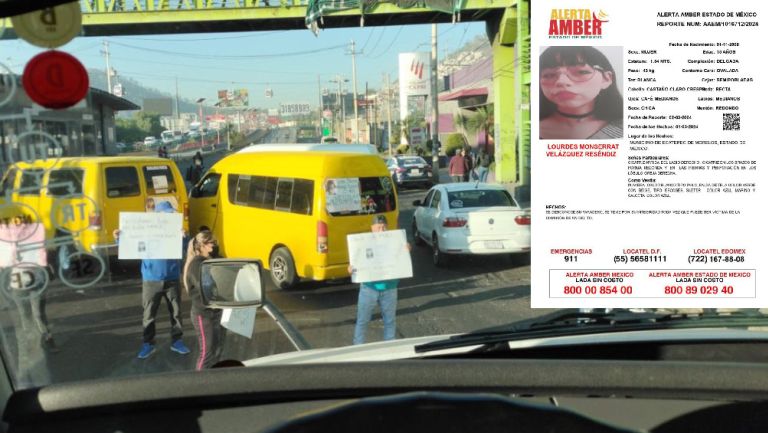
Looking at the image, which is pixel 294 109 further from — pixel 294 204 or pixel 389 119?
pixel 389 119

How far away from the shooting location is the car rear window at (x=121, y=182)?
2376mm

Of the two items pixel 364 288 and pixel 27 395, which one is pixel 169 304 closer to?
pixel 364 288

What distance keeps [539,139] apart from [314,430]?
1713 millimetres

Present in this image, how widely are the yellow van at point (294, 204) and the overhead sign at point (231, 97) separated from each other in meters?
0.67

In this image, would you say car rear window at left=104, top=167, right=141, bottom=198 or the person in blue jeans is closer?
car rear window at left=104, top=167, right=141, bottom=198

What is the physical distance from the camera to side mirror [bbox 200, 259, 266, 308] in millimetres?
2490

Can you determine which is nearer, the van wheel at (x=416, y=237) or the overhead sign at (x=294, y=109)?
the overhead sign at (x=294, y=109)

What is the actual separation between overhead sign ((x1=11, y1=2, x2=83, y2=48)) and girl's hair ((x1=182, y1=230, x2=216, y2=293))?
1.28 meters

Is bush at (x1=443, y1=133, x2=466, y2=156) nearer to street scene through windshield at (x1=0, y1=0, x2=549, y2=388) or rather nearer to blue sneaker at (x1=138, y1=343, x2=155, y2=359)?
street scene through windshield at (x1=0, y1=0, x2=549, y2=388)

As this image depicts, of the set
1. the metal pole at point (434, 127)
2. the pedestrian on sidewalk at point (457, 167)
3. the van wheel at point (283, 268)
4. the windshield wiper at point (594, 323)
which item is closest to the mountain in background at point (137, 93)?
the windshield wiper at point (594, 323)

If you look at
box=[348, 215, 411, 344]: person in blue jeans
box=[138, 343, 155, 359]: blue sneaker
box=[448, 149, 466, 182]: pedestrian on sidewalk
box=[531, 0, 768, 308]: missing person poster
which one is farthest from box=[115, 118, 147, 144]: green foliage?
box=[448, 149, 466, 182]: pedestrian on sidewalk

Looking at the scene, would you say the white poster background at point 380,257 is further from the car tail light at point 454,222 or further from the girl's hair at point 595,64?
the car tail light at point 454,222

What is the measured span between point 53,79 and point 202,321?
130 centimetres

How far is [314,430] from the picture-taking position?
111 centimetres
